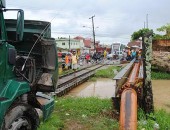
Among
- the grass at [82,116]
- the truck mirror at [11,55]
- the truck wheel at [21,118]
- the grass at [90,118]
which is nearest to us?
the truck wheel at [21,118]

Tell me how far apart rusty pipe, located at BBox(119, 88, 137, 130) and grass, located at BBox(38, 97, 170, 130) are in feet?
2.50

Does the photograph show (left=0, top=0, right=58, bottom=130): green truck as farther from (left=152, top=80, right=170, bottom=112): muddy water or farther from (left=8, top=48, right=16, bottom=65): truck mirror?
(left=152, top=80, right=170, bottom=112): muddy water

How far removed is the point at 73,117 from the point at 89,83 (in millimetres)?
14473

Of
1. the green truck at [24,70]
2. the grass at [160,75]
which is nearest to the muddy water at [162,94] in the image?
the grass at [160,75]

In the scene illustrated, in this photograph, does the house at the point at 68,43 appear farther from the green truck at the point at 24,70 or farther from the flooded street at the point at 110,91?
the green truck at the point at 24,70

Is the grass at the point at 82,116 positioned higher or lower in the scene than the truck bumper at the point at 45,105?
lower

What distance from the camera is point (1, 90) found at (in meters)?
5.63

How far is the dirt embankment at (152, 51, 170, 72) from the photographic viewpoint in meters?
21.1

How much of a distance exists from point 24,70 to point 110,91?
41.7 ft

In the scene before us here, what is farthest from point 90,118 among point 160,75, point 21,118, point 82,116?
point 160,75

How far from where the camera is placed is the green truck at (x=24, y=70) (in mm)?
5598

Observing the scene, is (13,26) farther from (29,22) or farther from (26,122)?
(26,122)

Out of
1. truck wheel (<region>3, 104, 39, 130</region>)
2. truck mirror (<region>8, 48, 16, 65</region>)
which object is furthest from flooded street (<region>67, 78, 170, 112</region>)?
truck mirror (<region>8, 48, 16, 65</region>)

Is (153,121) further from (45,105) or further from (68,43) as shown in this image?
(68,43)
